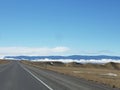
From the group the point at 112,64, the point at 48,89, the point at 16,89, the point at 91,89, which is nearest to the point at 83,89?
the point at 91,89

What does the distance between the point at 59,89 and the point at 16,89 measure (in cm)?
254

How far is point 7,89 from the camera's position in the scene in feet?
64.7

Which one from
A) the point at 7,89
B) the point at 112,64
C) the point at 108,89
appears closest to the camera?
the point at 7,89

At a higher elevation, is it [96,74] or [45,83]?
[96,74]

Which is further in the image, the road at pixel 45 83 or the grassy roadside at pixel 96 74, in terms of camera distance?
the grassy roadside at pixel 96 74

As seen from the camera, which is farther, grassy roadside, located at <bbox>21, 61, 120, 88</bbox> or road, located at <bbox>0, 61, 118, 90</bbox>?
grassy roadside, located at <bbox>21, 61, 120, 88</bbox>

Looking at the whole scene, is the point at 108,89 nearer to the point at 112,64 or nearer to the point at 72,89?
the point at 72,89

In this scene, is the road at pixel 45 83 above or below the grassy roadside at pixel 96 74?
below

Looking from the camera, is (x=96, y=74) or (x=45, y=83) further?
(x=96, y=74)

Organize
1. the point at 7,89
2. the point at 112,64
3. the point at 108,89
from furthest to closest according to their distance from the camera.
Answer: the point at 112,64, the point at 108,89, the point at 7,89

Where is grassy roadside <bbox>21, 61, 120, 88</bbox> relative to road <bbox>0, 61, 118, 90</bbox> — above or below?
above

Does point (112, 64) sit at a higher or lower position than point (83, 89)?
higher

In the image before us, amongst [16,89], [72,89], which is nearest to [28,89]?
[16,89]

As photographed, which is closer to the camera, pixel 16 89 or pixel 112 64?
pixel 16 89
